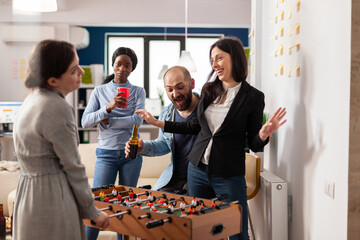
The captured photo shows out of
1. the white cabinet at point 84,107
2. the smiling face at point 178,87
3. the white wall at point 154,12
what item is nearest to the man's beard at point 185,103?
the smiling face at point 178,87

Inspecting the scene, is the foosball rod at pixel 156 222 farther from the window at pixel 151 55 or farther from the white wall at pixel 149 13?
the window at pixel 151 55

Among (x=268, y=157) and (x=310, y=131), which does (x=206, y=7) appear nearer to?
(x=268, y=157)

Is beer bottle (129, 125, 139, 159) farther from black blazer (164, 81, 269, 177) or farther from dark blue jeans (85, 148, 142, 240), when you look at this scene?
black blazer (164, 81, 269, 177)

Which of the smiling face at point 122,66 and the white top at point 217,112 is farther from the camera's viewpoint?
the smiling face at point 122,66

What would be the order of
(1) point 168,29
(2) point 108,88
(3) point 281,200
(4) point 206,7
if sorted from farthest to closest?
(1) point 168,29, (4) point 206,7, (2) point 108,88, (3) point 281,200

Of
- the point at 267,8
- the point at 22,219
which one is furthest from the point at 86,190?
the point at 267,8

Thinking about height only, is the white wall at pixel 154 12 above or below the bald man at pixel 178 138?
above

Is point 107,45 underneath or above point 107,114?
above

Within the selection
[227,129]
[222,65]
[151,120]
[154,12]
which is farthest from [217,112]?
[154,12]

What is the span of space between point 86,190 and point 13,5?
6.76ft

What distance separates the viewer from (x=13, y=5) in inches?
127

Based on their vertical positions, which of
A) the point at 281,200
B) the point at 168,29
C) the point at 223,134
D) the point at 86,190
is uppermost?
the point at 168,29

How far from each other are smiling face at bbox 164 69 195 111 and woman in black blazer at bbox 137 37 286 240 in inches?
7.3

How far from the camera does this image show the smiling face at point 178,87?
2.71 meters
